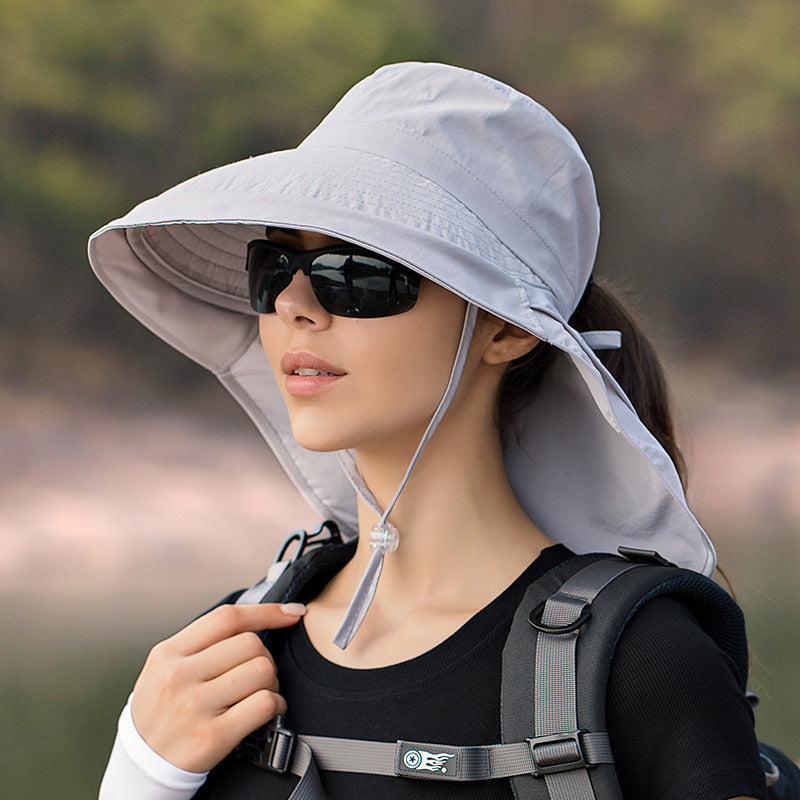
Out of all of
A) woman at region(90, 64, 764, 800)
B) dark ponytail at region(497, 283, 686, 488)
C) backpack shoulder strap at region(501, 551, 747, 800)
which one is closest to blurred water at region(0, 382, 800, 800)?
dark ponytail at region(497, 283, 686, 488)

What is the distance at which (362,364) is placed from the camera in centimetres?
94

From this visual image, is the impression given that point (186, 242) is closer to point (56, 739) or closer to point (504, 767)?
point (504, 767)

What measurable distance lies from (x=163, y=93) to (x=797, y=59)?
5.05 feet

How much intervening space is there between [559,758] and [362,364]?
1.37ft

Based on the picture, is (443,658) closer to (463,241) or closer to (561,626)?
(561,626)

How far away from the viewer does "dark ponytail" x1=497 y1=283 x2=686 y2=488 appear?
1.16 m

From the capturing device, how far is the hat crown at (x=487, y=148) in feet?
3.18

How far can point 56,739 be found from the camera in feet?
6.83

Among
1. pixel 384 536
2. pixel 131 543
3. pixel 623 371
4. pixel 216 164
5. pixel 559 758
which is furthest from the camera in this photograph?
pixel 216 164

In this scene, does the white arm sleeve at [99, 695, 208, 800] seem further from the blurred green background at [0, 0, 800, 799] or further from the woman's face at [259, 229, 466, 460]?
the blurred green background at [0, 0, 800, 799]

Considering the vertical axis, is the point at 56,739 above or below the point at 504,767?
below

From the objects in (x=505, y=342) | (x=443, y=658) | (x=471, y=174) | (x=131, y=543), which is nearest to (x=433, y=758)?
(x=443, y=658)

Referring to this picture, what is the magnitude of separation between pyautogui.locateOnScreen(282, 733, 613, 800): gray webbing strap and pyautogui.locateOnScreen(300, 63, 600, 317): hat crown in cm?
47

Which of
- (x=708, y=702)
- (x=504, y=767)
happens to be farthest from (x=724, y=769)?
(x=504, y=767)
